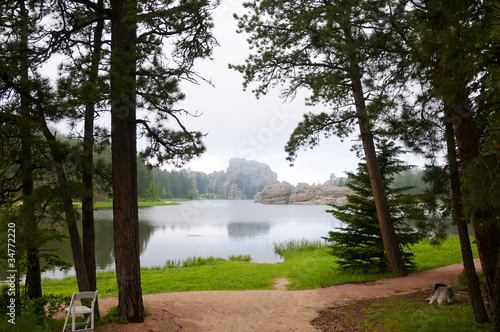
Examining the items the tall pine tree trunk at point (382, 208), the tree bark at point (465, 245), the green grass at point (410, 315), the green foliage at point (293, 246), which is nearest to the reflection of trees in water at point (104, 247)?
the green foliage at point (293, 246)

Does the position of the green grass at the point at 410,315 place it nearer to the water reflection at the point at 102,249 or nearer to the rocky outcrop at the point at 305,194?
the water reflection at the point at 102,249

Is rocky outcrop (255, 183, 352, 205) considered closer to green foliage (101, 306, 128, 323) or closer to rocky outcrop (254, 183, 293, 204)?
rocky outcrop (254, 183, 293, 204)

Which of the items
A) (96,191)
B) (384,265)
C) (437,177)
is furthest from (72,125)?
(384,265)

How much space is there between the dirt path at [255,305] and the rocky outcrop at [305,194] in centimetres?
5834

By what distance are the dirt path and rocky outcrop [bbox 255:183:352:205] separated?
5834 cm

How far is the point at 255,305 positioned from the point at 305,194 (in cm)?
7286

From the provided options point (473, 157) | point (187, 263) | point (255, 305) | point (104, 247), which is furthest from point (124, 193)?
point (104, 247)

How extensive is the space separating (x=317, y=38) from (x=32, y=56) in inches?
283

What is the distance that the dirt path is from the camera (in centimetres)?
545

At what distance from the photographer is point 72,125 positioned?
5.66m

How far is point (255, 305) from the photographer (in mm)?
6887

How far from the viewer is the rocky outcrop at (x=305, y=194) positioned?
233 feet

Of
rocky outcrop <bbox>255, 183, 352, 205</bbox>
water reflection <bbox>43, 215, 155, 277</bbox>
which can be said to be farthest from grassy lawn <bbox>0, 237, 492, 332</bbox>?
rocky outcrop <bbox>255, 183, 352, 205</bbox>

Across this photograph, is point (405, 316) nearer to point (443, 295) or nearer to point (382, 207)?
point (443, 295)
